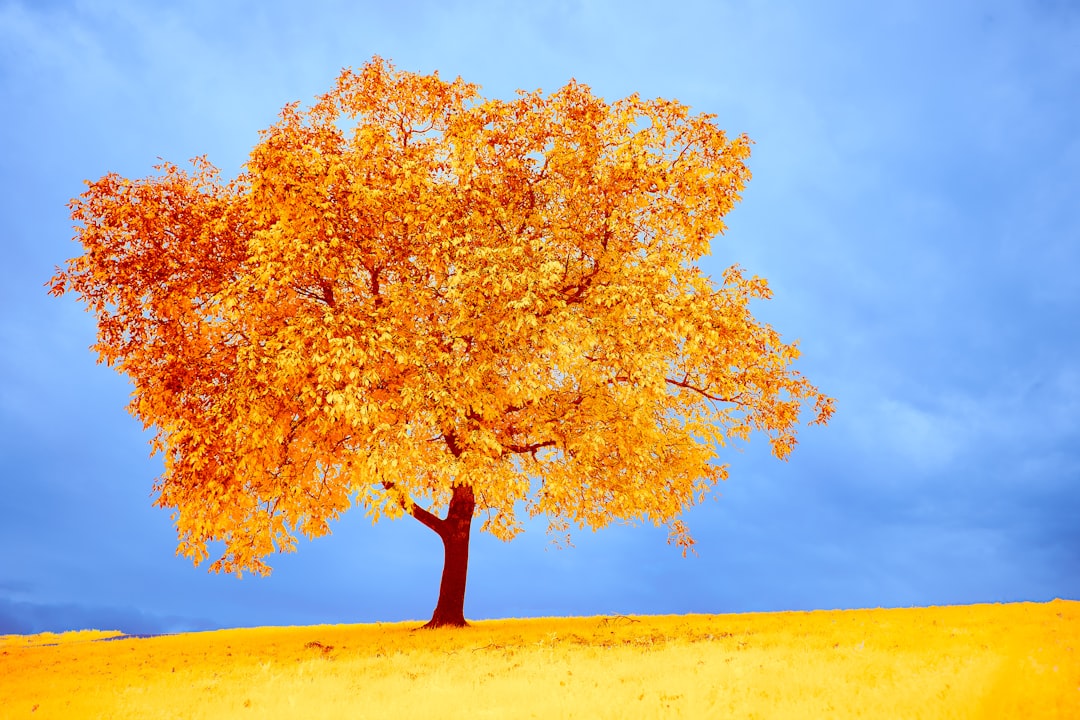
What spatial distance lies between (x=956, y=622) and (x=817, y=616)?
5.13m

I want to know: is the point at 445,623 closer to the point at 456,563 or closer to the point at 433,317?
the point at 456,563

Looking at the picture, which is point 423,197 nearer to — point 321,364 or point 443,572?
point 321,364

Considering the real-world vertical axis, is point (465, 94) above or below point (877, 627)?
above

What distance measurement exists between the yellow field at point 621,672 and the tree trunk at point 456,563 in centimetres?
123

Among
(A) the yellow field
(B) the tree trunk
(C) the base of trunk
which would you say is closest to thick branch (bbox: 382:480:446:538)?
(B) the tree trunk

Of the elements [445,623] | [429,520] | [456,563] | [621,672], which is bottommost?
[621,672]

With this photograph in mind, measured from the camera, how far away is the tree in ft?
67.1

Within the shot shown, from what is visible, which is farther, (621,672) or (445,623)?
(445,623)

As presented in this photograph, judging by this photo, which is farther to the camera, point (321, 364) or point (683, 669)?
point (321, 364)

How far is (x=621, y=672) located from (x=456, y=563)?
10280mm

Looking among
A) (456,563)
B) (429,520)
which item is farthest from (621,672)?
(429,520)

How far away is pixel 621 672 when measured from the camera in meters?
15.9

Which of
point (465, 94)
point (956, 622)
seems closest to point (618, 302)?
point (465, 94)

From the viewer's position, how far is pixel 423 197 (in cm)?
2144
